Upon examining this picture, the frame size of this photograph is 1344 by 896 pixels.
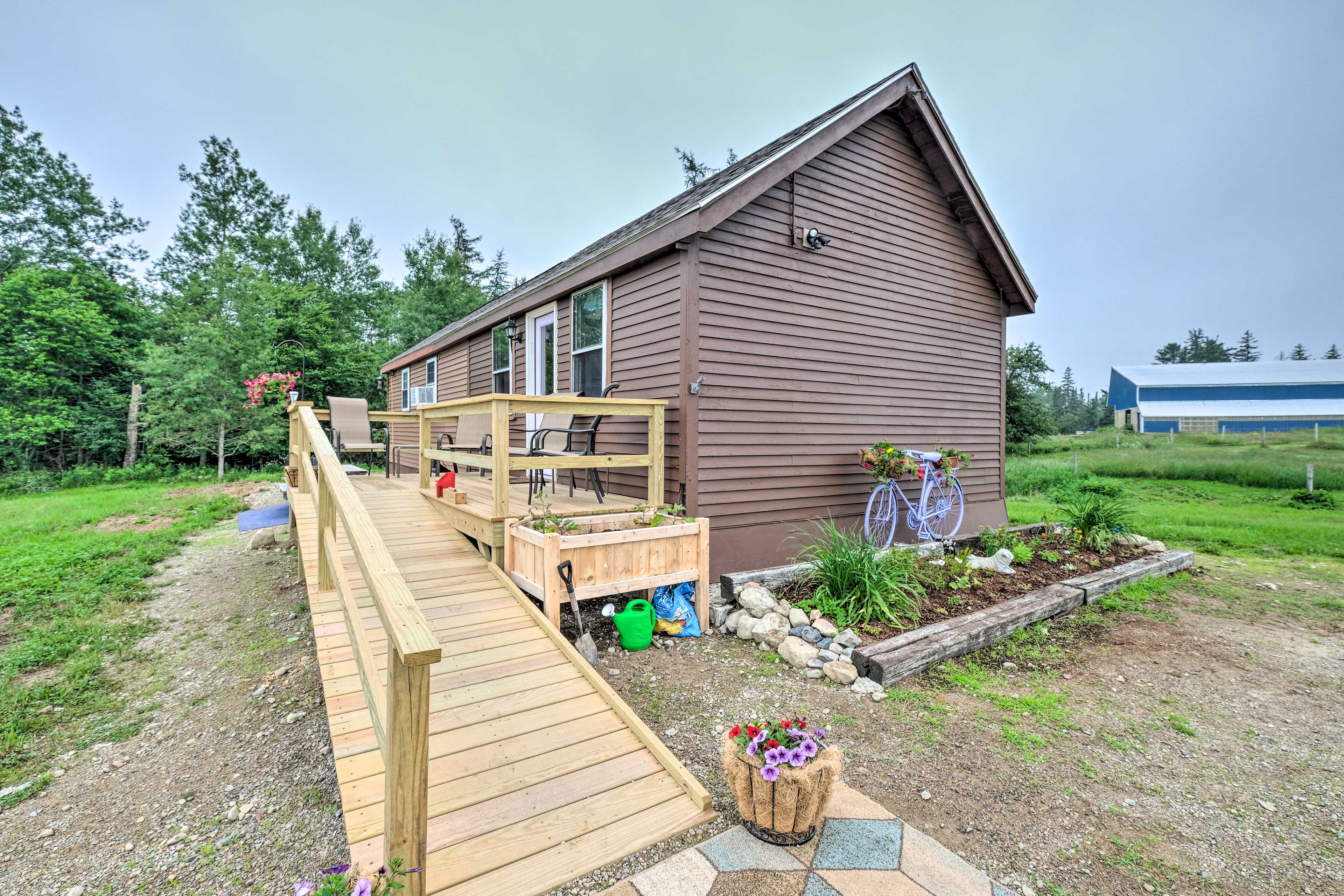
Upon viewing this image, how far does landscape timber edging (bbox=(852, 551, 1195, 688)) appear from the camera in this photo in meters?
3.39

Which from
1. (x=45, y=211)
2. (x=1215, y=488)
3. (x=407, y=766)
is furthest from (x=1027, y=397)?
(x=45, y=211)

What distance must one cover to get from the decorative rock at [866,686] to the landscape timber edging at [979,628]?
0.09 ft

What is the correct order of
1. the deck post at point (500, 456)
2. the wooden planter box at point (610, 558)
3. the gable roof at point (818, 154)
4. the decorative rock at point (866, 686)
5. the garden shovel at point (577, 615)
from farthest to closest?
the gable roof at point (818, 154), the deck post at point (500, 456), the wooden planter box at point (610, 558), the garden shovel at point (577, 615), the decorative rock at point (866, 686)

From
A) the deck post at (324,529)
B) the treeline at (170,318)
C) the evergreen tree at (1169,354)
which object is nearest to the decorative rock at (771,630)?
the deck post at (324,529)

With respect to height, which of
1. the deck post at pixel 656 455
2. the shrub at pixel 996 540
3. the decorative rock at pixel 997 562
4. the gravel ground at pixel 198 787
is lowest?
the gravel ground at pixel 198 787

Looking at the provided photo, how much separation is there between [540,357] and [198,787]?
5.30 m

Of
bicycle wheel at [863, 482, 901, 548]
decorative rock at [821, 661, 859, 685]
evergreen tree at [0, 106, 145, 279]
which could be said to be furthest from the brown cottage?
evergreen tree at [0, 106, 145, 279]

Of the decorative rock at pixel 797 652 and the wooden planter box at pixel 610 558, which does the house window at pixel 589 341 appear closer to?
the wooden planter box at pixel 610 558

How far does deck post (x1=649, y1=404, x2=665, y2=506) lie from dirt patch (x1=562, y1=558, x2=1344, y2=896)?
1.09 metres

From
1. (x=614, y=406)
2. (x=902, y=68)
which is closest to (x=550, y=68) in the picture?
(x=902, y=68)

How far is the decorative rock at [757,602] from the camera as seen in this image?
416cm

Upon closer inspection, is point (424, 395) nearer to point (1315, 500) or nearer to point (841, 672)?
point (841, 672)

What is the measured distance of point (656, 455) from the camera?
4512 mm

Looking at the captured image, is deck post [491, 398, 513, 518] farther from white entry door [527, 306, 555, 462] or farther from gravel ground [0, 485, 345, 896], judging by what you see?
white entry door [527, 306, 555, 462]
